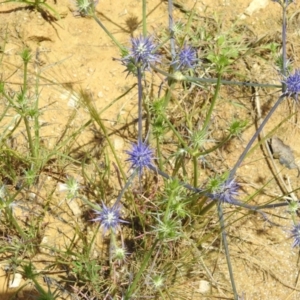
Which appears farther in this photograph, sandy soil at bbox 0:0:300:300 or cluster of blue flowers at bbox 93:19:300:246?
sandy soil at bbox 0:0:300:300

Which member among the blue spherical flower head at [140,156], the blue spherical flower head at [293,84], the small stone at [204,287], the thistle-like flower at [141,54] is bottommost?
the small stone at [204,287]

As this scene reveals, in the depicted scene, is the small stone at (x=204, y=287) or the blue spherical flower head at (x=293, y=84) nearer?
the blue spherical flower head at (x=293, y=84)

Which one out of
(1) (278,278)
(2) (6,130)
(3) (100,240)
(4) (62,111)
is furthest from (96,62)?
(1) (278,278)

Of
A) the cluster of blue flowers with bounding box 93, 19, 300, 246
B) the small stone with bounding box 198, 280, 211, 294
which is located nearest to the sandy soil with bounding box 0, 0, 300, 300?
the small stone with bounding box 198, 280, 211, 294

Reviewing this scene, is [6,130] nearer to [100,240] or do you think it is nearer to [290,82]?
[100,240]

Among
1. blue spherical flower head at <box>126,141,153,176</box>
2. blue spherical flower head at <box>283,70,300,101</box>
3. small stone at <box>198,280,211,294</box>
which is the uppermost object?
blue spherical flower head at <box>283,70,300,101</box>

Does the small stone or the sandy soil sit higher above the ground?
the sandy soil

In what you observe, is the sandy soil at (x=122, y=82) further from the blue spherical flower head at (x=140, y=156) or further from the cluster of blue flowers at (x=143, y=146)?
the blue spherical flower head at (x=140, y=156)

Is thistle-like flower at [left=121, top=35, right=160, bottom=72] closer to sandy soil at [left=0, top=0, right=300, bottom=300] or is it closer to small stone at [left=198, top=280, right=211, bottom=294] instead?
sandy soil at [left=0, top=0, right=300, bottom=300]

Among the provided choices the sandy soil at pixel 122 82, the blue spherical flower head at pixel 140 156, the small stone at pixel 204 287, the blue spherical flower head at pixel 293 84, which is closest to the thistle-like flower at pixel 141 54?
the blue spherical flower head at pixel 140 156

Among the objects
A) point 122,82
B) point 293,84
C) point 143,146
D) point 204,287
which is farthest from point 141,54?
point 204,287

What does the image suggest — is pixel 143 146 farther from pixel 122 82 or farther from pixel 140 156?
pixel 122 82

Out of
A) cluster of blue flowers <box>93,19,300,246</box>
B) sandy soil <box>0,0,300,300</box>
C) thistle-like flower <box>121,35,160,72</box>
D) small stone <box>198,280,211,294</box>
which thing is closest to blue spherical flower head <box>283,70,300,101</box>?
cluster of blue flowers <box>93,19,300,246</box>
